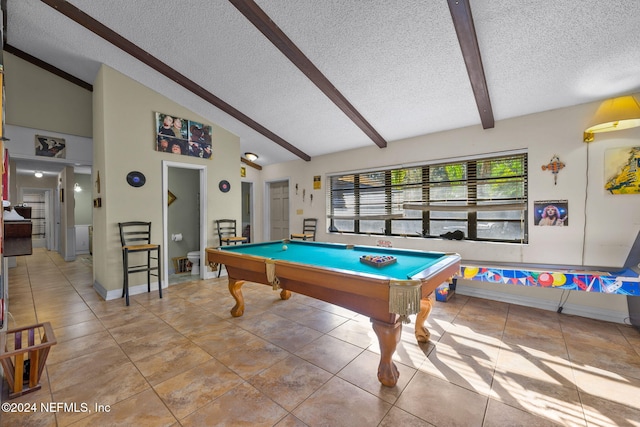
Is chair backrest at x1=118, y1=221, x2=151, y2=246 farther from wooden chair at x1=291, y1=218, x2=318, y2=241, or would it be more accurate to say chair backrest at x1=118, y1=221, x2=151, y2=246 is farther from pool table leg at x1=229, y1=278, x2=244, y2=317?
wooden chair at x1=291, y1=218, x2=318, y2=241

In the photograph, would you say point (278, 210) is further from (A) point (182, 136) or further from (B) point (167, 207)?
(A) point (182, 136)

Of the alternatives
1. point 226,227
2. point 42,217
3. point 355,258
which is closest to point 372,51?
point 355,258

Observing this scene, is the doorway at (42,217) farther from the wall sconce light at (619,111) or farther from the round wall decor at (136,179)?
the wall sconce light at (619,111)

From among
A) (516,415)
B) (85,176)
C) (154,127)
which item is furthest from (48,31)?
(85,176)

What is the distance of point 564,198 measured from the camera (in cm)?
325

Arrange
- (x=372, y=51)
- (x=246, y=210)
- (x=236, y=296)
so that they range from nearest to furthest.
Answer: (x=372, y=51) < (x=236, y=296) < (x=246, y=210)

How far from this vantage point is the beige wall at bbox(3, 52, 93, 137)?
3840mm

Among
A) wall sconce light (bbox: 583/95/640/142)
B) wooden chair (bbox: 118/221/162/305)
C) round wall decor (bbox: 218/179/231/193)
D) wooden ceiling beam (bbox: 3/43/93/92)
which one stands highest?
wooden ceiling beam (bbox: 3/43/93/92)

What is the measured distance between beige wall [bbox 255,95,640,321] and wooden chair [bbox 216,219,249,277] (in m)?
3.38

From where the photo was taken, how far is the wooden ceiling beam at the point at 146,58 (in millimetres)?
2779

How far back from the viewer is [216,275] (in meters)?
4.98

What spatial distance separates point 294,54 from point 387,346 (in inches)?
117

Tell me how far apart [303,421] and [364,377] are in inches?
23.5

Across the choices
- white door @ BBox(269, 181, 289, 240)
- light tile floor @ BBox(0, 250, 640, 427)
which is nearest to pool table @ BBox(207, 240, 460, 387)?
light tile floor @ BBox(0, 250, 640, 427)
